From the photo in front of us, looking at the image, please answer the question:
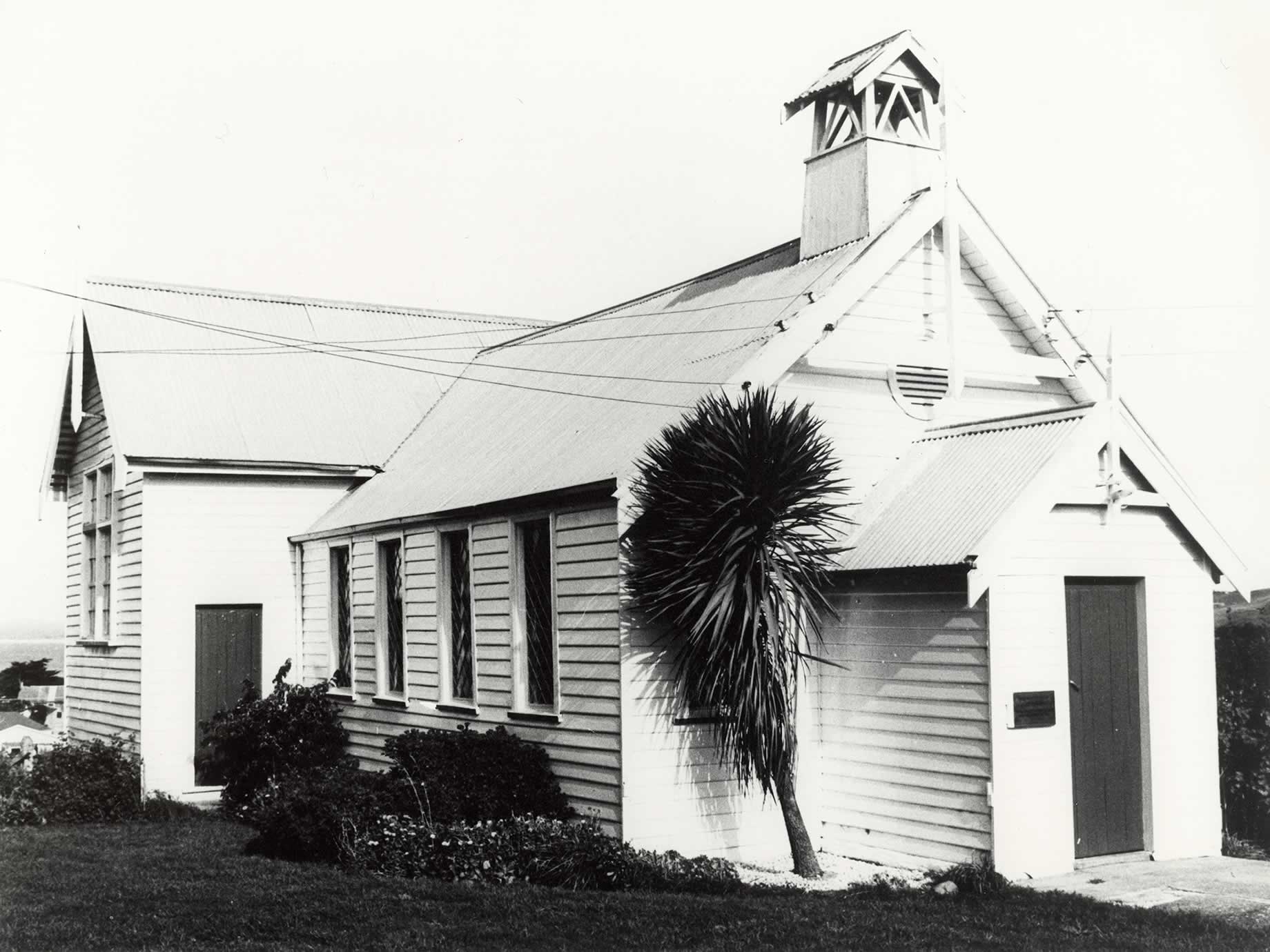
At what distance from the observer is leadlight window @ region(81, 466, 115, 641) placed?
22469mm

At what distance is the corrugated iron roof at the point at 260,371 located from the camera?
830 inches

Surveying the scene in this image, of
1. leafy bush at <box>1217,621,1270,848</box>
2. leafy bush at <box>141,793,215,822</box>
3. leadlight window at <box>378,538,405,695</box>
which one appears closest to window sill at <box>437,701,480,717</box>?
leadlight window at <box>378,538,405,695</box>

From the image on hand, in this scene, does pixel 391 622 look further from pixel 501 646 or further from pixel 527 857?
pixel 527 857

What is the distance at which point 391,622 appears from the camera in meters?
18.8

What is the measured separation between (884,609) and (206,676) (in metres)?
11.4

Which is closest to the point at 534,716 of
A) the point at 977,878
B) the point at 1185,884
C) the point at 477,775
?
the point at 477,775

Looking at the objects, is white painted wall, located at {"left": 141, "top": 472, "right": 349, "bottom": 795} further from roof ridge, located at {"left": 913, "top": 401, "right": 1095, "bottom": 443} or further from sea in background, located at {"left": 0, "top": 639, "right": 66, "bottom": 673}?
sea in background, located at {"left": 0, "top": 639, "right": 66, "bottom": 673}

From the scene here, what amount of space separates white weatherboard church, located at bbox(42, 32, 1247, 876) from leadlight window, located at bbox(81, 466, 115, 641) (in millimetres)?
1719

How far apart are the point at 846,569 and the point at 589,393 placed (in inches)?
203

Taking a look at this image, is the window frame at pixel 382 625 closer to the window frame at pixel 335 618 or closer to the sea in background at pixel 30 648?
the window frame at pixel 335 618

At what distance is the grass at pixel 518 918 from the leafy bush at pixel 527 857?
425 mm

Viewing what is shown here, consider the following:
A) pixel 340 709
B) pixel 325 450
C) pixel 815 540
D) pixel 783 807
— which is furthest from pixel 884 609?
pixel 325 450

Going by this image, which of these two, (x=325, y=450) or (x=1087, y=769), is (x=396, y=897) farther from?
(x=325, y=450)

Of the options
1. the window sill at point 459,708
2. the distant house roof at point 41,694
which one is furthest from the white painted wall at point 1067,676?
the distant house roof at point 41,694
